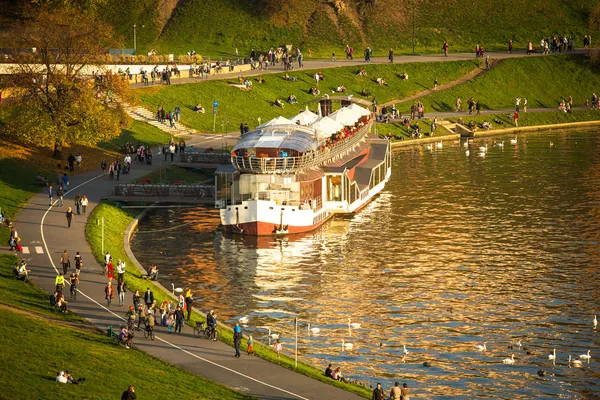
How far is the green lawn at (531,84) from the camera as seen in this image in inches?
6742

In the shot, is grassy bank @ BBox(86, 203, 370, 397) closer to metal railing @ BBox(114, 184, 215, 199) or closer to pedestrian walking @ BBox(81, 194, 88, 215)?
pedestrian walking @ BBox(81, 194, 88, 215)

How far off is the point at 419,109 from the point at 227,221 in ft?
216

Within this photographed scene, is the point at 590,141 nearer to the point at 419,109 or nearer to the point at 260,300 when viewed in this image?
the point at 419,109

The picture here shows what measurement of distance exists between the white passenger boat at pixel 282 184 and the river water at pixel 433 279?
1.53 metres

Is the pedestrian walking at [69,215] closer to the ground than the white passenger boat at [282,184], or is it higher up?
closer to the ground

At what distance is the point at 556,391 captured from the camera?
205ft

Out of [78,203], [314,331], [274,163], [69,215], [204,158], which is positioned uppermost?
[204,158]

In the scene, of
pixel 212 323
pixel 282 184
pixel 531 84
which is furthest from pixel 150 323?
pixel 531 84

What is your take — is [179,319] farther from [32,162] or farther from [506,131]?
[506,131]

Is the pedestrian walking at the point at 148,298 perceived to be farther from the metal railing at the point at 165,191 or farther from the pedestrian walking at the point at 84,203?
the metal railing at the point at 165,191

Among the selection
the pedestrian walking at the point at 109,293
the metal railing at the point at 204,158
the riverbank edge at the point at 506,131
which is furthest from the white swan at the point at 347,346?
the riverbank edge at the point at 506,131

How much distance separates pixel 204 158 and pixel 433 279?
43888 millimetres

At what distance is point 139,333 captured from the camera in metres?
68.1

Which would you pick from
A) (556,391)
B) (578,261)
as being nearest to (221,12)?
(578,261)
